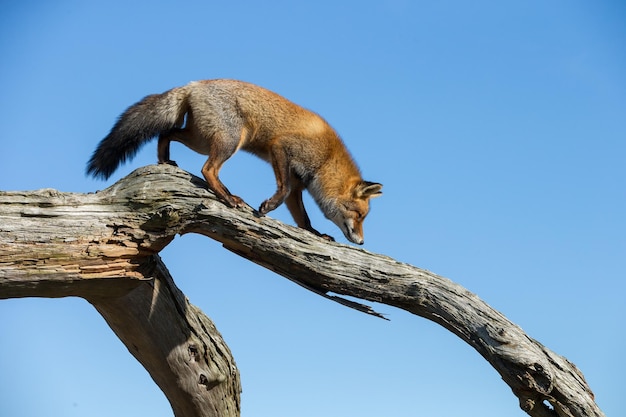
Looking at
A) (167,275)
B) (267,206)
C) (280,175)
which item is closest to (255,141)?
(280,175)

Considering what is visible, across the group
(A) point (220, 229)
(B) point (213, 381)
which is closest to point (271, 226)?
(A) point (220, 229)

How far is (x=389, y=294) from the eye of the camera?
6633mm

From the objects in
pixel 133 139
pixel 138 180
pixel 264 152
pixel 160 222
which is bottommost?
pixel 160 222

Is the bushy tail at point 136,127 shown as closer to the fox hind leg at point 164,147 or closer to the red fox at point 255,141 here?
the red fox at point 255,141

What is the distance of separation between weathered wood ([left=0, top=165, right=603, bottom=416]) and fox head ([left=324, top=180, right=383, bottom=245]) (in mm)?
2575

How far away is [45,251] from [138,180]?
113cm

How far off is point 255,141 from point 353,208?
6.27ft

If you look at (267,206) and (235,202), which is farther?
(267,206)

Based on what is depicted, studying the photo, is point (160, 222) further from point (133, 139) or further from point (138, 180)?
point (133, 139)

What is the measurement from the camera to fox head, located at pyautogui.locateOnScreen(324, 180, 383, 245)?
9344 mm

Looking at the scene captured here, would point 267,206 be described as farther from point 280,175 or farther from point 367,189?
point 367,189

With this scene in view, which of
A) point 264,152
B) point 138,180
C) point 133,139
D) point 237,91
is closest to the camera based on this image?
point 138,180

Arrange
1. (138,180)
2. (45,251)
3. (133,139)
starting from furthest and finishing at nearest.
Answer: (133,139), (138,180), (45,251)

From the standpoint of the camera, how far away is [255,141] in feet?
27.4
